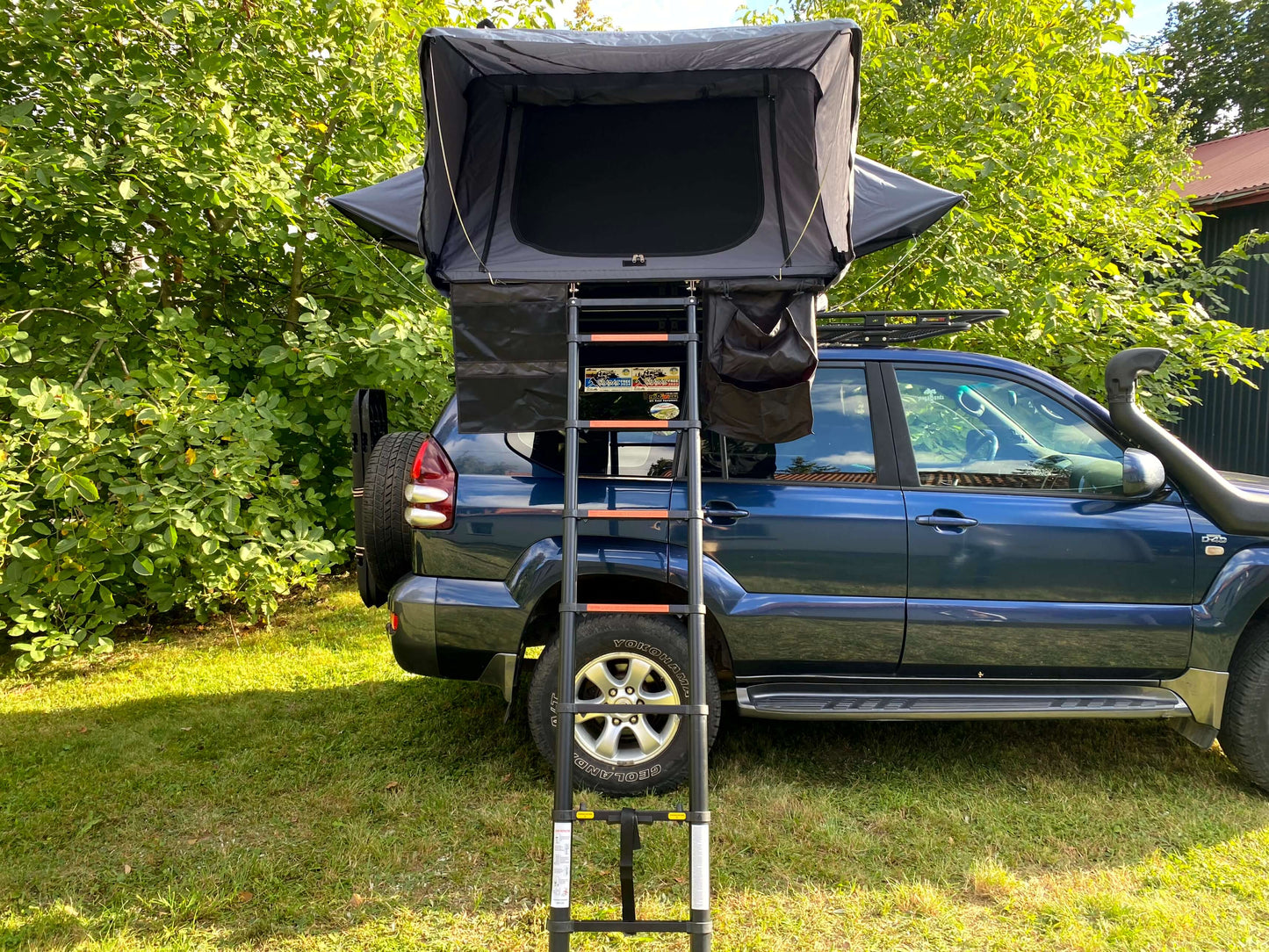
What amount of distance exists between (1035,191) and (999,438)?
305cm

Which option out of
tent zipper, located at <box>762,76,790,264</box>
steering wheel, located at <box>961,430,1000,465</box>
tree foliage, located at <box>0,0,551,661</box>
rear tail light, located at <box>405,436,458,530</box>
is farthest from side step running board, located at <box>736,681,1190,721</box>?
tree foliage, located at <box>0,0,551,661</box>

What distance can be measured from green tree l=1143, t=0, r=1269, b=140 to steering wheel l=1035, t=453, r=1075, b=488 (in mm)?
26041

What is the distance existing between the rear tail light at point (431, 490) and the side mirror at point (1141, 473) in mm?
2793

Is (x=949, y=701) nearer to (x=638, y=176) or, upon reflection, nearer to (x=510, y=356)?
(x=510, y=356)

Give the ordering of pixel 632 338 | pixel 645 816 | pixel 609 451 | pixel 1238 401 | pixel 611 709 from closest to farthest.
Answer: pixel 645 816, pixel 611 709, pixel 632 338, pixel 609 451, pixel 1238 401

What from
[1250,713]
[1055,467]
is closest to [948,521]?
[1055,467]

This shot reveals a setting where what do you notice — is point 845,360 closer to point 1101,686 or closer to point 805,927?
point 1101,686

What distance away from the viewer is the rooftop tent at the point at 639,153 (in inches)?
121

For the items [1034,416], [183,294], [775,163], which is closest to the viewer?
[775,163]

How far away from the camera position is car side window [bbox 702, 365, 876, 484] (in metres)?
3.67

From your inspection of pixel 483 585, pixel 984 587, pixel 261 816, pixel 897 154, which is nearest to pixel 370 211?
pixel 483 585

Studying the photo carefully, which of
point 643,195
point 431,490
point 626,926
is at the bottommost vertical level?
point 626,926

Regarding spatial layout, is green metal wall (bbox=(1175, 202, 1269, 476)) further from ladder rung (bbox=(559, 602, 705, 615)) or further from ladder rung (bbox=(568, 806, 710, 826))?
ladder rung (bbox=(568, 806, 710, 826))

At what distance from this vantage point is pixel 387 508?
386cm
